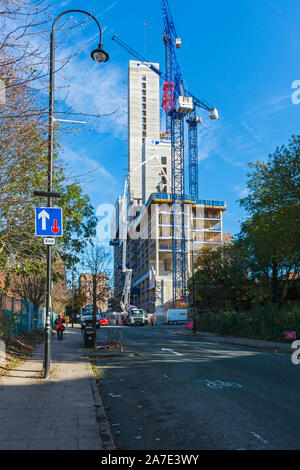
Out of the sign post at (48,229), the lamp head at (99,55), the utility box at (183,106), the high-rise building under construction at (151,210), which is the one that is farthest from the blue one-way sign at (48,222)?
the utility box at (183,106)

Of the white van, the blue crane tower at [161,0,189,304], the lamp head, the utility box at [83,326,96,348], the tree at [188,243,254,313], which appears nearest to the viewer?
the lamp head

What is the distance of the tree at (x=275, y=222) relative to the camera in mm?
25234

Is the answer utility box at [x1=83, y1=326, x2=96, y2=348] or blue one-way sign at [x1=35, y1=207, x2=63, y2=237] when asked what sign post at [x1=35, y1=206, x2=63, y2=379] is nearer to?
blue one-way sign at [x1=35, y1=207, x2=63, y2=237]

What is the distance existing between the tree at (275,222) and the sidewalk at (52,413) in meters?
18.3

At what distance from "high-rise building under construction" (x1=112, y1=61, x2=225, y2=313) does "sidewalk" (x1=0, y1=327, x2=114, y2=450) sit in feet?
206

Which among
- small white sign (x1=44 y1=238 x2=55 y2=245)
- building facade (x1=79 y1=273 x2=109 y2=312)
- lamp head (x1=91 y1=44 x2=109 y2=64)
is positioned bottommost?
building facade (x1=79 y1=273 x2=109 y2=312)

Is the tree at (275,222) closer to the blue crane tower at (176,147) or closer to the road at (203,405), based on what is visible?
the road at (203,405)

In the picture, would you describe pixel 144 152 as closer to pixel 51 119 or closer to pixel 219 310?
pixel 219 310

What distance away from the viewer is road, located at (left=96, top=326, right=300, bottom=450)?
558 centimetres

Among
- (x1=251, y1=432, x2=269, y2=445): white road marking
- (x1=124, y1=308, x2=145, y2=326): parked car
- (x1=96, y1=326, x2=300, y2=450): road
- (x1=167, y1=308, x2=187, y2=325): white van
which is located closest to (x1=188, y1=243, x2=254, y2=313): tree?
(x1=124, y1=308, x2=145, y2=326): parked car

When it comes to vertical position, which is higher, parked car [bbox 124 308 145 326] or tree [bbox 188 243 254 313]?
tree [bbox 188 243 254 313]

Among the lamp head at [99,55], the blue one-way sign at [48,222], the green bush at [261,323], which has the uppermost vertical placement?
the lamp head at [99,55]

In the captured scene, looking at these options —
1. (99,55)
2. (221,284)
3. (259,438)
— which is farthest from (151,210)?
(259,438)

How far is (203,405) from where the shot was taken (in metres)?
7.76
